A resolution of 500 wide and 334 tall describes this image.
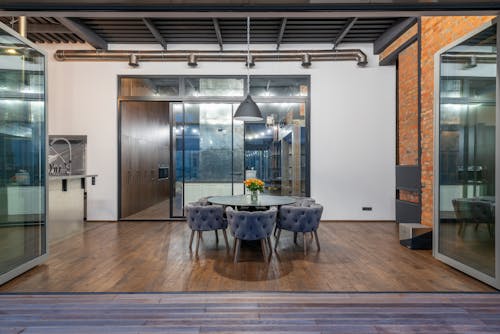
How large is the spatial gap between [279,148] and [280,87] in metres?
1.45

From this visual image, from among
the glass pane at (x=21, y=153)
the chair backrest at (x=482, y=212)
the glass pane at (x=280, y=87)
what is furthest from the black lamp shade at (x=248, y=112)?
the chair backrest at (x=482, y=212)

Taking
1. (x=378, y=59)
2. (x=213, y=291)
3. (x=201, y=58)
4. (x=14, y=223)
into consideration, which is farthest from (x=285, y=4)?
(x=378, y=59)

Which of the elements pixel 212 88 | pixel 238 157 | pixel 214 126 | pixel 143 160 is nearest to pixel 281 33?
pixel 212 88

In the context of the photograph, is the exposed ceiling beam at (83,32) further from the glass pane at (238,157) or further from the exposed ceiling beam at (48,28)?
the glass pane at (238,157)

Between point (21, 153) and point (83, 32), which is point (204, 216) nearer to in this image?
point (21, 153)

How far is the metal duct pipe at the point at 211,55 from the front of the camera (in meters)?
6.98

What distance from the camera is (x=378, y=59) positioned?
7.35 meters

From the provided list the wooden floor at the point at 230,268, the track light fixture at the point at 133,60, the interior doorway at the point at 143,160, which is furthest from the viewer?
the interior doorway at the point at 143,160

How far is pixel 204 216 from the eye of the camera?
4.57 metres

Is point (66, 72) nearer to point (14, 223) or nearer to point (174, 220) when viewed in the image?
point (174, 220)

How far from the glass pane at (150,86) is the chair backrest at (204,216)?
3675mm

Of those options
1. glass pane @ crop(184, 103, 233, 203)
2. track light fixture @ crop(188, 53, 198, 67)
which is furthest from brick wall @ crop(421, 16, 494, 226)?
track light fixture @ crop(188, 53, 198, 67)

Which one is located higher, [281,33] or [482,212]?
[281,33]

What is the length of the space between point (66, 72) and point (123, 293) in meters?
6.08
